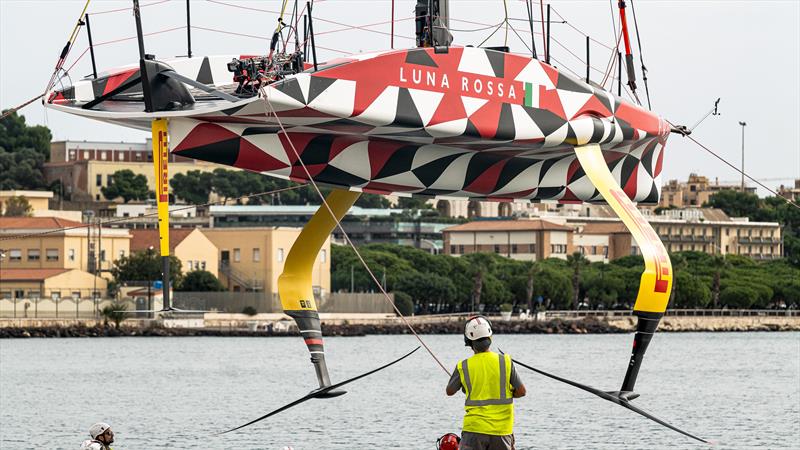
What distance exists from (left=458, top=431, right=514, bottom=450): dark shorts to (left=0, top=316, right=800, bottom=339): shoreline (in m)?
104

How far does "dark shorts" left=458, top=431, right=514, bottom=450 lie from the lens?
14.9 metres

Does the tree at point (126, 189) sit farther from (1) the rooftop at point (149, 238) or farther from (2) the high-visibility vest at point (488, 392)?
(2) the high-visibility vest at point (488, 392)

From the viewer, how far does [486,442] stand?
1489 centimetres

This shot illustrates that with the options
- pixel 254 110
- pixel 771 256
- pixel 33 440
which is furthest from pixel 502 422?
pixel 771 256

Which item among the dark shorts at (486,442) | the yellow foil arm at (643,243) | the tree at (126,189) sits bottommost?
the dark shorts at (486,442)

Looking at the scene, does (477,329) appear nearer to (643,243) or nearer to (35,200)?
(643,243)

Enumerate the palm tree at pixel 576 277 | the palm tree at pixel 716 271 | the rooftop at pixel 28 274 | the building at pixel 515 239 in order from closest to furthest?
the rooftop at pixel 28 274
the palm tree at pixel 576 277
the palm tree at pixel 716 271
the building at pixel 515 239

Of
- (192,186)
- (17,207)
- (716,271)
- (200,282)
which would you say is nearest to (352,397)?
(200,282)

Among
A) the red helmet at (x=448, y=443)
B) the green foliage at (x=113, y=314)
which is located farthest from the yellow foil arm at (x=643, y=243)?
the green foliage at (x=113, y=314)

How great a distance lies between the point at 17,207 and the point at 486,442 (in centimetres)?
14041

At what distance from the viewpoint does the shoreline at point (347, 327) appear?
11781 centimetres

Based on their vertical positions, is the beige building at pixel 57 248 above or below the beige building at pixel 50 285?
above

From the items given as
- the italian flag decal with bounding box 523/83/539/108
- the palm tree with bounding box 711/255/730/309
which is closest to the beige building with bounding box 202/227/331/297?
the palm tree with bounding box 711/255/730/309

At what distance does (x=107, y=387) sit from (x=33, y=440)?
81.6 ft
